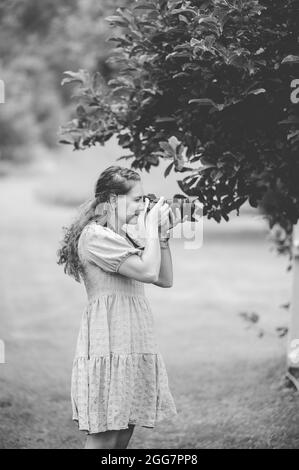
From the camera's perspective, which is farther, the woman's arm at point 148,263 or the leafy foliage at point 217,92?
the leafy foliage at point 217,92

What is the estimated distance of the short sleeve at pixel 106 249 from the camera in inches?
146

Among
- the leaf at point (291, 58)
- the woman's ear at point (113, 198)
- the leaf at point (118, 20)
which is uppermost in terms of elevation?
the leaf at point (118, 20)

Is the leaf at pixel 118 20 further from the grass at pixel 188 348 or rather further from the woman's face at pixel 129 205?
the grass at pixel 188 348

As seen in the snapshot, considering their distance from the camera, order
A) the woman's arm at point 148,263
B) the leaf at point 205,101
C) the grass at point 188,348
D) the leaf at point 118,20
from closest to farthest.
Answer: the woman's arm at point 148,263, the leaf at point 205,101, the leaf at point 118,20, the grass at point 188,348

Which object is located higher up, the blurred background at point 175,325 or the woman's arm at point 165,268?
the woman's arm at point 165,268

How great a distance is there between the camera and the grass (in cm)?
563

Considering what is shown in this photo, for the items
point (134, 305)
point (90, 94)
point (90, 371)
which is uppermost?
point (90, 94)

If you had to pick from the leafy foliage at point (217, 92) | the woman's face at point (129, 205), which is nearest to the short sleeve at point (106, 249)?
the woman's face at point (129, 205)

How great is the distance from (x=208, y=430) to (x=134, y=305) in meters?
2.16

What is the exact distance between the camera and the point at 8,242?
18688mm

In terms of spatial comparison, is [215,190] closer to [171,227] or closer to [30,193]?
[171,227]

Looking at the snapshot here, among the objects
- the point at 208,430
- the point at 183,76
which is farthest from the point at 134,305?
the point at 208,430

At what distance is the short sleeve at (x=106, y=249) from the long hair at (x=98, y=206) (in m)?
0.13

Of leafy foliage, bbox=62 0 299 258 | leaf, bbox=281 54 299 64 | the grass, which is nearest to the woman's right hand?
leafy foliage, bbox=62 0 299 258
